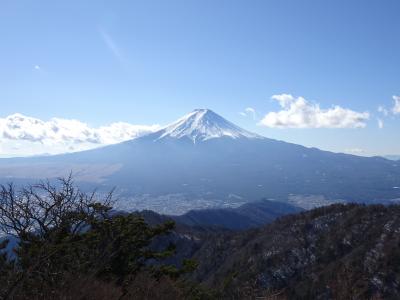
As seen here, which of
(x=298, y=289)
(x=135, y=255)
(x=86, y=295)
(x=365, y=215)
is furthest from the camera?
(x=365, y=215)

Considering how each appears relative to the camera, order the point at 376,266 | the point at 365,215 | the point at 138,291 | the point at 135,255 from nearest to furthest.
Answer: the point at 138,291 → the point at 135,255 → the point at 376,266 → the point at 365,215

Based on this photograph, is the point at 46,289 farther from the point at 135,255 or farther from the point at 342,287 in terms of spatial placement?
the point at 135,255

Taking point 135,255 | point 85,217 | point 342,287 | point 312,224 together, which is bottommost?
point 312,224

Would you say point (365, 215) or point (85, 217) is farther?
point (365, 215)

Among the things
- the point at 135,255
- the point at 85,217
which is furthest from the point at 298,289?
the point at 85,217

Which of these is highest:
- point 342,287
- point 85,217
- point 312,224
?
point 85,217

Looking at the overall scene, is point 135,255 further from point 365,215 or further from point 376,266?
point 365,215

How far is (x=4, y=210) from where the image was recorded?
12.2 meters

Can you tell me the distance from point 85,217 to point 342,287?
812 centimetres

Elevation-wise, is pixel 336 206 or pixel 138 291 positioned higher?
pixel 138 291

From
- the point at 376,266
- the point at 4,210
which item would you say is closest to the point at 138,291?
the point at 4,210

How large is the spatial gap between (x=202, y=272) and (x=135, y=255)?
72.4m

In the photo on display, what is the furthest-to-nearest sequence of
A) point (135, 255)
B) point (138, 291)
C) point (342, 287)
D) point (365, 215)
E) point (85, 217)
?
1. point (365, 215)
2. point (135, 255)
3. point (85, 217)
4. point (138, 291)
5. point (342, 287)

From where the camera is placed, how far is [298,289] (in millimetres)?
67375
